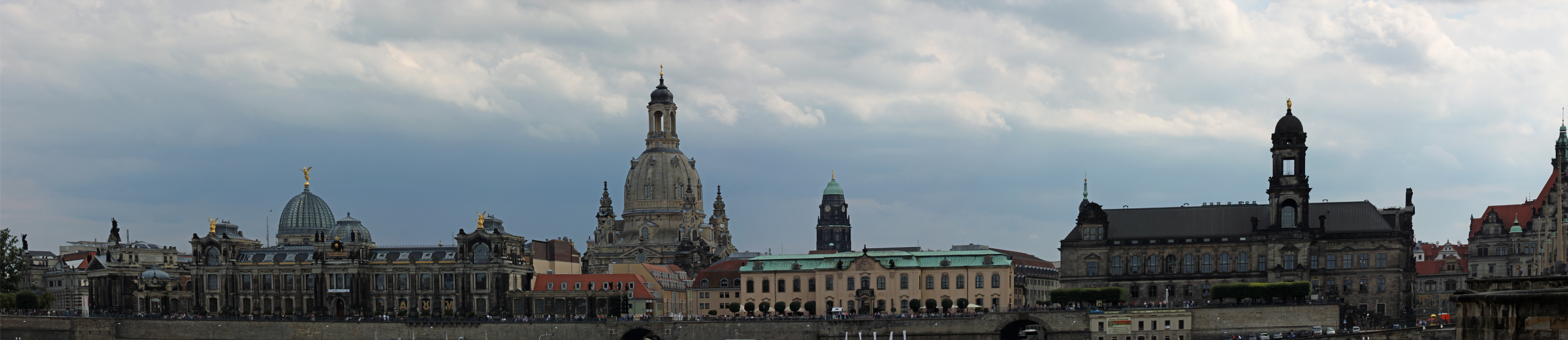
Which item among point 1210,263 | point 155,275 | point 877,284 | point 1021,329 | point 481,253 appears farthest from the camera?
point 155,275

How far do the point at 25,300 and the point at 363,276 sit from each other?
32639mm

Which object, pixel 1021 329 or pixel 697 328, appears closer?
pixel 697 328

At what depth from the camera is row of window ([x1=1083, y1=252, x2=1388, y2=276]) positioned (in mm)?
115250

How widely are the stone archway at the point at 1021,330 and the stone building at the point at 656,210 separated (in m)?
71.0

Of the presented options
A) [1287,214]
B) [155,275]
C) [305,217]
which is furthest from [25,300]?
[1287,214]

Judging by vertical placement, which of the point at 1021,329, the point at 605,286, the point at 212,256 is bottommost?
the point at 1021,329

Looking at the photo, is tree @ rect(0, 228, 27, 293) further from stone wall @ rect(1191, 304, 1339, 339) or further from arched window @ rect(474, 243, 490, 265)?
stone wall @ rect(1191, 304, 1339, 339)

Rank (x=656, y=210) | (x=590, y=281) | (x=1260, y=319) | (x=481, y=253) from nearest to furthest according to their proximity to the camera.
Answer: (x=1260, y=319) < (x=590, y=281) < (x=481, y=253) < (x=656, y=210)

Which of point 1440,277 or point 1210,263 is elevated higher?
point 1210,263

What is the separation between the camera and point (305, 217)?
164 meters

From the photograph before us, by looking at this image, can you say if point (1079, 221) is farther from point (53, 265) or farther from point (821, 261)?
point (53, 265)

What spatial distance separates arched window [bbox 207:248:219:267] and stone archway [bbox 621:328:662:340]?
44.6 metres

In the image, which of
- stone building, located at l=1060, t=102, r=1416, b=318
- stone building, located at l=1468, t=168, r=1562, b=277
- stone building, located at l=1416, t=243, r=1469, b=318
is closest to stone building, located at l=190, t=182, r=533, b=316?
stone building, located at l=1060, t=102, r=1416, b=318

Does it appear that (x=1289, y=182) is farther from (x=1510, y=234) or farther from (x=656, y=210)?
(x=656, y=210)
